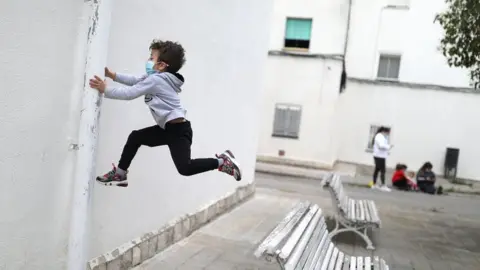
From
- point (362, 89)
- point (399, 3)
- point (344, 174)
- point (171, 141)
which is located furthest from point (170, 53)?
point (399, 3)

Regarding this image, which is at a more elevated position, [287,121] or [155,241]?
[287,121]

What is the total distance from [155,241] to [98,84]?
7.80 ft

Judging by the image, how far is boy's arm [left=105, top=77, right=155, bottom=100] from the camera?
3.05m

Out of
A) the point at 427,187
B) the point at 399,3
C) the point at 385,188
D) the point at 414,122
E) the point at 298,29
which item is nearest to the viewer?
the point at 385,188

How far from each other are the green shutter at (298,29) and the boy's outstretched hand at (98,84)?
16.3 metres

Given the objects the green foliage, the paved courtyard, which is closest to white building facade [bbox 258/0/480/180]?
the paved courtyard

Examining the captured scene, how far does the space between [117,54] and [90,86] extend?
3.12 feet

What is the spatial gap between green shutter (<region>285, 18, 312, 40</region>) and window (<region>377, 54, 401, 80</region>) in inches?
138

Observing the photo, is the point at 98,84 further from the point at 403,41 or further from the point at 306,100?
the point at 403,41

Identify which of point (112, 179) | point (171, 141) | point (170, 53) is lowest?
point (112, 179)

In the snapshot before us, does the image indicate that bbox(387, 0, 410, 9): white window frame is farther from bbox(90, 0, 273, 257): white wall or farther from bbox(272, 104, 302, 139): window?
bbox(90, 0, 273, 257): white wall

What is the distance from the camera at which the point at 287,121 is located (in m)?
18.7

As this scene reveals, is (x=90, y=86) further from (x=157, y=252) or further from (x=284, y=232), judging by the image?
(x=157, y=252)

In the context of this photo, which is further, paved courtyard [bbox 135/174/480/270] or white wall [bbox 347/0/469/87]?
white wall [bbox 347/0/469/87]
